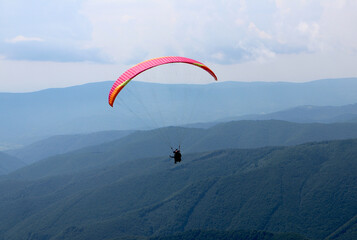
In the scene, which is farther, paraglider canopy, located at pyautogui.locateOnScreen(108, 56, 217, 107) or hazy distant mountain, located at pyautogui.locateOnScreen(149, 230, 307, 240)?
hazy distant mountain, located at pyautogui.locateOnScreen(149, 230, 307, 240)

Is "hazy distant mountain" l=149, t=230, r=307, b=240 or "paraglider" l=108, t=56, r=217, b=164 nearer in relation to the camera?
"paraglider" l=108, t=56, r=217, b=164

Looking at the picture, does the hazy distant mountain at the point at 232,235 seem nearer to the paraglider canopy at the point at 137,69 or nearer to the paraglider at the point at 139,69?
the paraglider at the point at 139,69

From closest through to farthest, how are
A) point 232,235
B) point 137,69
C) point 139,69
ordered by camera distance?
point 139,69
point 137,69
point 232,235

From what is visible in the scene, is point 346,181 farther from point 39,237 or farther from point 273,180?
point 39,237

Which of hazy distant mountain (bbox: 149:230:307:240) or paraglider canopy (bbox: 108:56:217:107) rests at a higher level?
paraglider canopy (bbox: 108:56:217:107)

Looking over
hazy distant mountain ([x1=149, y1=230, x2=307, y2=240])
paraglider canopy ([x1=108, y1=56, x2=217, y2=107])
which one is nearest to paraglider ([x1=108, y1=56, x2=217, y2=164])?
paraglider canopy ([x1=108, y1=56, x2=217, y2=107])

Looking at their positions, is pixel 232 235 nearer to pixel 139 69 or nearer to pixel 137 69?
pixel 137 69

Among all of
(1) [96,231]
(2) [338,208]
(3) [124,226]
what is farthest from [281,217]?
(1) [96,231]

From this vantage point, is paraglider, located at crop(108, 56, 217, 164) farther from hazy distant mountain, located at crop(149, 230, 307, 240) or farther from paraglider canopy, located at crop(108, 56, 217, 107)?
hazy distant mountain, located at crop(149, 230, 307, 240)

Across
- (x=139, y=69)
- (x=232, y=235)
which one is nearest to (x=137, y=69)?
(x=139, y=69)
